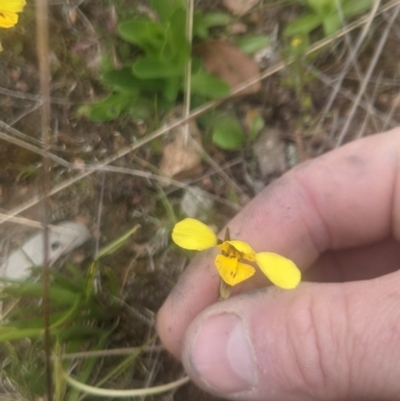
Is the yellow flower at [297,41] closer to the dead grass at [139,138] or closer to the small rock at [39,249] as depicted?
the dead grass at [139,138]

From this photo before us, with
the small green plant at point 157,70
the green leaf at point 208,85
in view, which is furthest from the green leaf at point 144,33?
the green leaf at point 208,85

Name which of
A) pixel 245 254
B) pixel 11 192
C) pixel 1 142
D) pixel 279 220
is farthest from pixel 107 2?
pixel 245 254

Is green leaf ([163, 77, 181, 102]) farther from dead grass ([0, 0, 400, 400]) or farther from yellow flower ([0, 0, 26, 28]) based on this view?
yellow flower ([0, 0, 26, 28])

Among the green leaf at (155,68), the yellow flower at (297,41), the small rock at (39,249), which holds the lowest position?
the small rock at (39,249)

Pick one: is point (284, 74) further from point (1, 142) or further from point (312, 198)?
point (1, 142)

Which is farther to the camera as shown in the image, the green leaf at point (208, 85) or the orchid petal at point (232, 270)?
the green leaf at point (208, 85)

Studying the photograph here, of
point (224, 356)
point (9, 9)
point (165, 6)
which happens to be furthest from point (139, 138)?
point (224, 356)

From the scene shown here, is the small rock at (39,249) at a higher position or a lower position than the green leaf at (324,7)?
lower
